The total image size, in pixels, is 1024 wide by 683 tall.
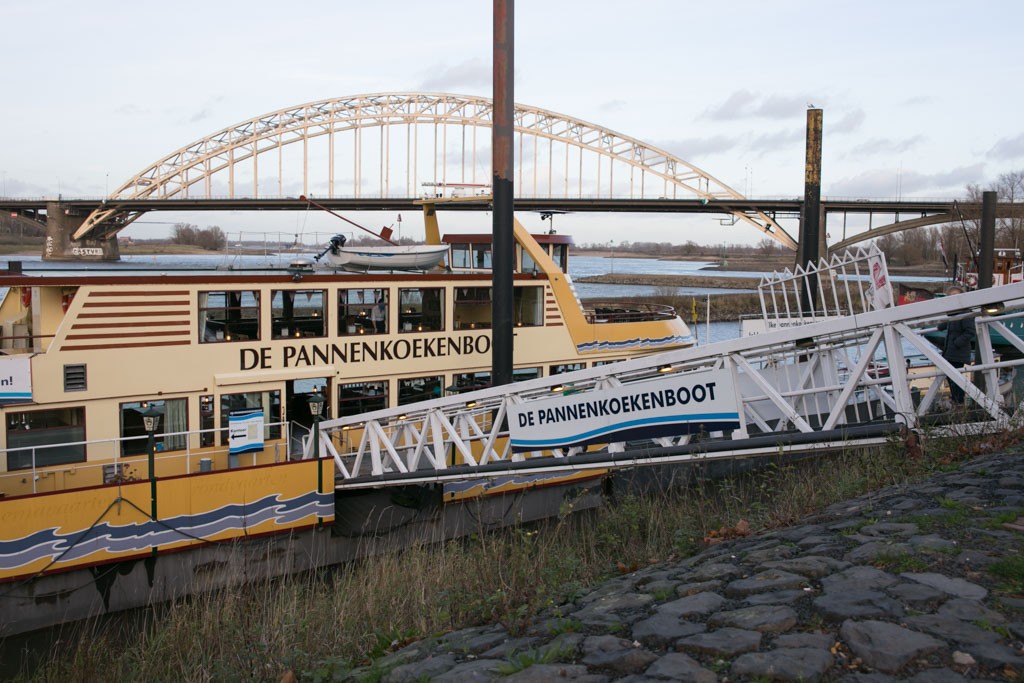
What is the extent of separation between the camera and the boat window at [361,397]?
13531mm

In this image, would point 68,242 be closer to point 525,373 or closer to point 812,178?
point 525,373

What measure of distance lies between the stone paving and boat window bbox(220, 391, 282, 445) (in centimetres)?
817

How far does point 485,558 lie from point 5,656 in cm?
669

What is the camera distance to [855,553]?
4812 mm

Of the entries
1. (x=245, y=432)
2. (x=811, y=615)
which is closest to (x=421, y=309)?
(x=245, y=432)

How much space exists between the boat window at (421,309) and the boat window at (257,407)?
8.15 ft

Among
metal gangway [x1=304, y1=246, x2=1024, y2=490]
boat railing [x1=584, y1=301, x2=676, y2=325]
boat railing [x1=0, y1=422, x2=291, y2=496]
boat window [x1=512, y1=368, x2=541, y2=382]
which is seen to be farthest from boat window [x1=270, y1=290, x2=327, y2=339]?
boat railing [x1=584, y1=301, x2=676, y2=325]

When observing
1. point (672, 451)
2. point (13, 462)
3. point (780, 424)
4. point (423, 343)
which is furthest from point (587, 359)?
point (13, 462)

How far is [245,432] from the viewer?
39.3ft

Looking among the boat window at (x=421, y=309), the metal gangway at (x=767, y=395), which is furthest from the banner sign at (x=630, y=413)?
the boat window at (x=421, y=309)

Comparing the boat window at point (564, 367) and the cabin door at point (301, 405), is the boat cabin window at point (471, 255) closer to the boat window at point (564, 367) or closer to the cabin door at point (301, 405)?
the boat window at point (564, 367)

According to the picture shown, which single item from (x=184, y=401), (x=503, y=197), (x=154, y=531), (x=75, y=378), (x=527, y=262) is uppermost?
(x=503, y=197)

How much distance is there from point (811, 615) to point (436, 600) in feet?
8.84

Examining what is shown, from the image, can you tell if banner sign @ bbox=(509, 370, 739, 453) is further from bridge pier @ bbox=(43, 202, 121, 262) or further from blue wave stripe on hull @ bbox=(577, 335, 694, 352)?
bridge pier @ bbox=(43, 202, 121, 262)
